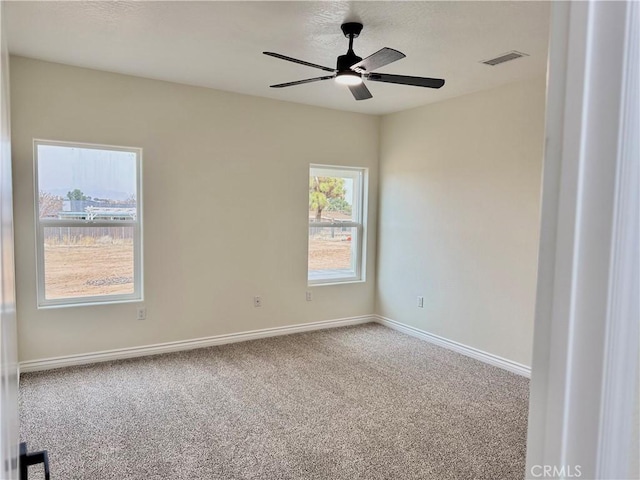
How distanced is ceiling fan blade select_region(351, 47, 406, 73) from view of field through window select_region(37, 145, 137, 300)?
246 cm

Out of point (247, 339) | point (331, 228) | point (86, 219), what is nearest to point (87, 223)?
point (86, 219)

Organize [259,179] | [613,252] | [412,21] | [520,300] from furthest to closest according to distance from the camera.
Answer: [259,179] < [520,300] < [412,21] < [613,252]

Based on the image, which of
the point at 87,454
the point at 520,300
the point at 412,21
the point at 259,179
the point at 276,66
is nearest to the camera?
the point at 87,454

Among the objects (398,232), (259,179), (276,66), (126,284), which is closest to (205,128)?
(259,179)

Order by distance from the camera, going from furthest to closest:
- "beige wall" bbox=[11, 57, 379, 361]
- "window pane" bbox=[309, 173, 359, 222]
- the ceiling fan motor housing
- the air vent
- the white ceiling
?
"window pane" bbox=[309, 173, 359, 222] < "beige wall" bbox=[11, 57, 379, 361] < the air vent < the ceiling fan motor housing < the white ceiling

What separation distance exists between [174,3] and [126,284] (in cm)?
265

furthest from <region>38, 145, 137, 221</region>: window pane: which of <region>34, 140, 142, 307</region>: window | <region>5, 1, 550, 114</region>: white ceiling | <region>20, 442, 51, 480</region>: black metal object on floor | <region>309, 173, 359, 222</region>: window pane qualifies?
<region>20, 442, 51, 480</region>: black metal object on floor

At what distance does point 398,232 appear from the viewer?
5.12 metres

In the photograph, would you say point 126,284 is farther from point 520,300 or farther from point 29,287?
point 520,300

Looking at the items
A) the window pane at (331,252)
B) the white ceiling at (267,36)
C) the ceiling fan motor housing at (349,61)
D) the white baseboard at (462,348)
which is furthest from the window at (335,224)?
the ceiling fan motor housing at (349,61)

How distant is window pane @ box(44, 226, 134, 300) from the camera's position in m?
3.68

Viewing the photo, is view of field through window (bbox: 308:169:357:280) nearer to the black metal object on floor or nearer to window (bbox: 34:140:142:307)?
window (bbox: 34:140:142:307)

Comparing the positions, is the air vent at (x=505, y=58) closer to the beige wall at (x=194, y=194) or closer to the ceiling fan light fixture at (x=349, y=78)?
the ceiling fan light fixture at (x=349, y=78)

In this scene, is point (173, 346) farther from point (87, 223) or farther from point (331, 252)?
point (331, 252)
